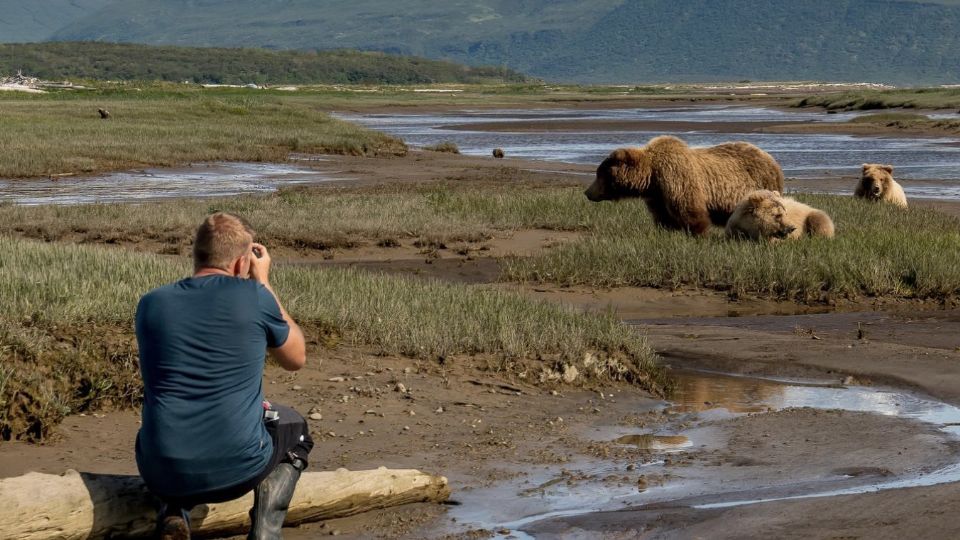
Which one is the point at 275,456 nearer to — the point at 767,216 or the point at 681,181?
the point at 767,216

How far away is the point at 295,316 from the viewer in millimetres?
10422

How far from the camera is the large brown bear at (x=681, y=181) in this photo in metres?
17.2

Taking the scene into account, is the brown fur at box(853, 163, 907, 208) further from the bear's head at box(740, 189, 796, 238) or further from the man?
the man

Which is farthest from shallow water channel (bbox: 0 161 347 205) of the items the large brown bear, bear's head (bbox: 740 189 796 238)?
bear's head (bbox: 740 189 796 238)

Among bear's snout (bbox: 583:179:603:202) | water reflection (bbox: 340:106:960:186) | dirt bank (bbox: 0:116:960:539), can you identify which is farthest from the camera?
water reflection (bbox: 340:106:960:186)

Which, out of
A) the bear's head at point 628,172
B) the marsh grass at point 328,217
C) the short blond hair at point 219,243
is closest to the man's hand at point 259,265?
the short blond hair at point 219,243

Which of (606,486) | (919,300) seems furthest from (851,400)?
(919,300)

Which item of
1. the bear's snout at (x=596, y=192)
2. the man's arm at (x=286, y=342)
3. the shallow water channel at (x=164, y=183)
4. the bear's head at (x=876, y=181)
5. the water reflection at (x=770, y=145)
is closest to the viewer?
the man's arm at (x=286, y=342)

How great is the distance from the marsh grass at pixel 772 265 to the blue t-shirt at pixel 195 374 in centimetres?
969

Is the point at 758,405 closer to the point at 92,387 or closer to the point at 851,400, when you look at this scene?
the point at 851,400

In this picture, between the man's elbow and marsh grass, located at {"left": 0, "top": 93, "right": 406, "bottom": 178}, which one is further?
marsh grass, located at {"left": 0, "top": 93, "right": 406, "bottom": 178}

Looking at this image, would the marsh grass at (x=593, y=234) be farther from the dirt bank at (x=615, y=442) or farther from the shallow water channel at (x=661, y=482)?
the shallow water channel at (x=661, y=482)

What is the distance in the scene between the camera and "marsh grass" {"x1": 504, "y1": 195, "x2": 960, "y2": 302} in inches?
575

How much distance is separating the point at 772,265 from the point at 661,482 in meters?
7.98
